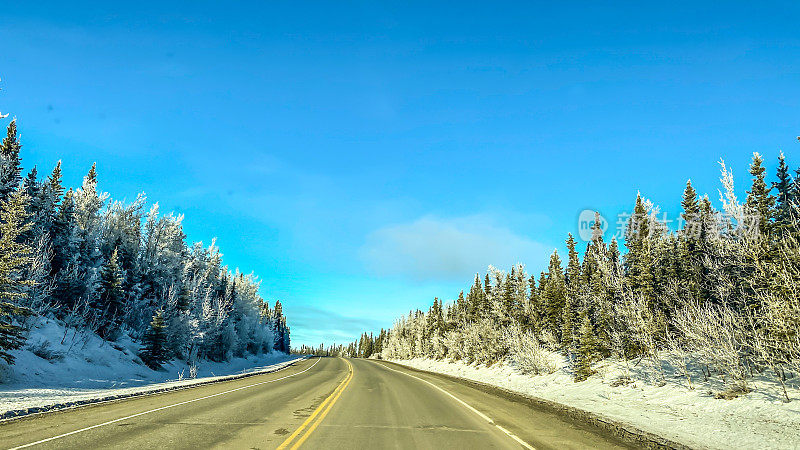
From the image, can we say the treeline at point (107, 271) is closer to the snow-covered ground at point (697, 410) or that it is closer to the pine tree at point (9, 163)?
the pine tree at point (9, 163)

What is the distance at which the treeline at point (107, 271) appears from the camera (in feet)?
97.6

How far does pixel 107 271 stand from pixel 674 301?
42.4 meters

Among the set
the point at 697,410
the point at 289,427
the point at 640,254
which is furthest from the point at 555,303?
the point at 289,427

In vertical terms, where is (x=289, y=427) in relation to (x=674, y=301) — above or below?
below

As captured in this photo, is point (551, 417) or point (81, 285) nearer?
point (551, 417)

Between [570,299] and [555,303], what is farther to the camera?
[555,303]

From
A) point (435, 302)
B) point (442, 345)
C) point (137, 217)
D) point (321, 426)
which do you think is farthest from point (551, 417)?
point (435, 302)

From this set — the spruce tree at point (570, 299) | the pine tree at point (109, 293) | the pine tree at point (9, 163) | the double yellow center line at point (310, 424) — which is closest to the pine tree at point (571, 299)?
the spruce tree at point (570, 299)

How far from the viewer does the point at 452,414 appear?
46.0 feet

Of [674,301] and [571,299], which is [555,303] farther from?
[674,301]

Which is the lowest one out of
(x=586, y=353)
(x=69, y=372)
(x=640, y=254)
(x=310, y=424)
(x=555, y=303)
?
(x=69, y=372)

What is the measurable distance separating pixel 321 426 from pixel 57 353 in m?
20.6

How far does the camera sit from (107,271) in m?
33.9

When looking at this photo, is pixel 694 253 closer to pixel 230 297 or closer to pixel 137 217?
pixel 137 217
